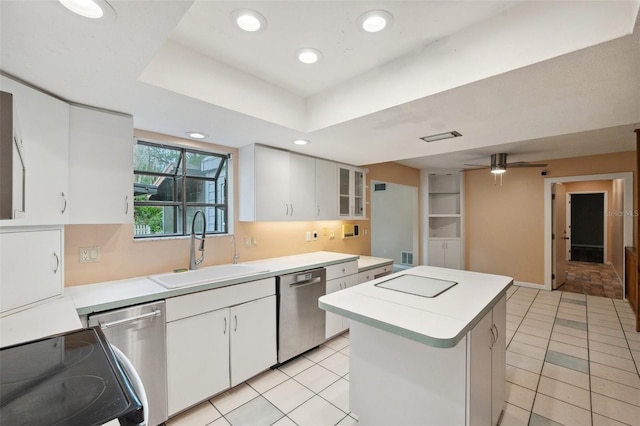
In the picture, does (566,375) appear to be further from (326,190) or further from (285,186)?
(285,186)

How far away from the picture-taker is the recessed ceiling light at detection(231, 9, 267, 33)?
1380 mm

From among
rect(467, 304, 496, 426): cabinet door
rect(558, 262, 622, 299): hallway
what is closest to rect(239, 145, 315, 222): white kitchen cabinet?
rect(467, 304, 496, 426): cabinet door

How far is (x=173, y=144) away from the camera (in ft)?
8.52

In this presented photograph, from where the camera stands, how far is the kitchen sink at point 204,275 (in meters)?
2.07

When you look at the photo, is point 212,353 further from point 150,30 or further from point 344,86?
point 344,86

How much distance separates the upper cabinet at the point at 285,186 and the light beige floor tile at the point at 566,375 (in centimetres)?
273

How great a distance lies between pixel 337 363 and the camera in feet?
8.93

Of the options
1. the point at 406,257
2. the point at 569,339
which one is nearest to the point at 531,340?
the point at 569,339

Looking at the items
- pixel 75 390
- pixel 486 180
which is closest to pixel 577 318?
pixel 486 180

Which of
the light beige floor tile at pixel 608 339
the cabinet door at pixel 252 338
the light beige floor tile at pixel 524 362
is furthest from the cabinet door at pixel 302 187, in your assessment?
the light beige floor tile at pixel 608 339

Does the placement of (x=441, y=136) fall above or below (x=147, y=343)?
above

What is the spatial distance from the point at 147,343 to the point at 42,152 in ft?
4.40

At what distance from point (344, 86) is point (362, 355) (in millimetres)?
1980

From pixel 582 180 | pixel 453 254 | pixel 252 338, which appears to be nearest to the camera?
pixel 252 338
